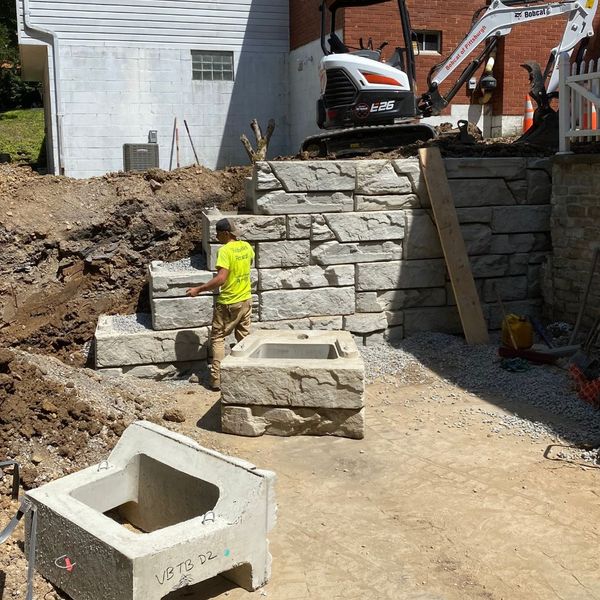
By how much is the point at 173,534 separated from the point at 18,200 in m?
7.17

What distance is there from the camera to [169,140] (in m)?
18.1

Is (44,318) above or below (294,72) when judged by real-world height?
below

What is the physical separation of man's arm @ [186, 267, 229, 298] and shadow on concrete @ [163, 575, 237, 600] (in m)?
3.86

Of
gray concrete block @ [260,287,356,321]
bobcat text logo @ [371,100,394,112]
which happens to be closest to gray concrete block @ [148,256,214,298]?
gray concrete block @ [260,287,356,321]

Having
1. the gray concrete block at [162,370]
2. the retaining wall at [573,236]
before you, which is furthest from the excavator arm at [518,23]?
the gray concrete block at [162,370]

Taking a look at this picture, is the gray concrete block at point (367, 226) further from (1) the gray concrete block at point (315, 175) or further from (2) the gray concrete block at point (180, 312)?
(2) the gray concrete block at point (180, 312)

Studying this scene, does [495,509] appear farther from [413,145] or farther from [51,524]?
[413,145]

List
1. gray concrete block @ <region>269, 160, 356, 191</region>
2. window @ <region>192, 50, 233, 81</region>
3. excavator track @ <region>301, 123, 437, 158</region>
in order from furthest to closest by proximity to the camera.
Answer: window @ <region>192, 50, 233, 81</region> → excavator track @ <region>301, 123, 437, 158</region> → gray concrete block @ <region>269, 160, 356, 191</region>

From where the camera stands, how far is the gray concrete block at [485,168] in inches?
378

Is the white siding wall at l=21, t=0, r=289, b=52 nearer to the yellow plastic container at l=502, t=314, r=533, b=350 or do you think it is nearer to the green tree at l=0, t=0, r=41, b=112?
the yellow plastic container at l=502, t=314, r=533, b=350

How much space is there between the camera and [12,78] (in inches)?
1212

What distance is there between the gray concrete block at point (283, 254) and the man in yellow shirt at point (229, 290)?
494 mm

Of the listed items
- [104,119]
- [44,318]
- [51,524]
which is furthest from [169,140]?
[51,524]

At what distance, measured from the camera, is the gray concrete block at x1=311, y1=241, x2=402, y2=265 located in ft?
30.1
